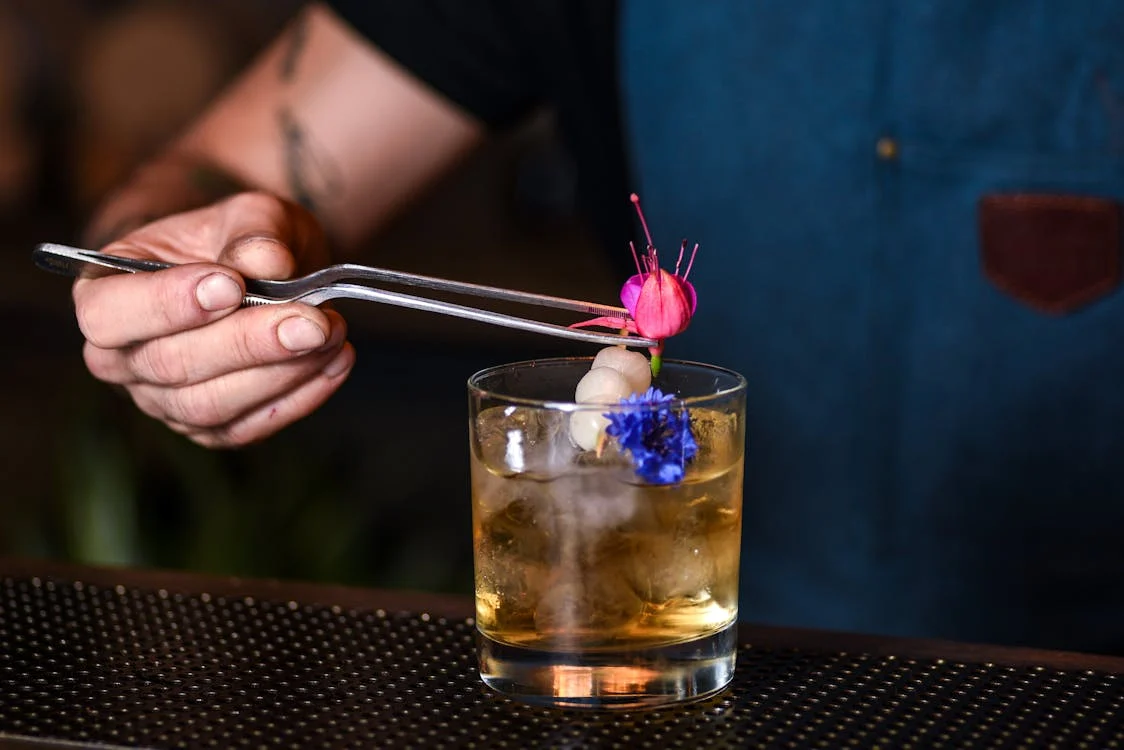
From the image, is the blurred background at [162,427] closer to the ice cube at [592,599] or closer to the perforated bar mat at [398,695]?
the perforated bar mat at [398,695]

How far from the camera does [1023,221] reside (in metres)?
1.25

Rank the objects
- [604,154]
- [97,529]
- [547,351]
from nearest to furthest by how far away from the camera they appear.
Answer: [604,154] → [97,529] → [547,351]

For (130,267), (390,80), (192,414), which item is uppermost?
(390,80)

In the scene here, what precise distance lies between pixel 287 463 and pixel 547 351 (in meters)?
0.48

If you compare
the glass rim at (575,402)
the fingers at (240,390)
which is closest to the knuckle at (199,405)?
the fingers at (240,390)

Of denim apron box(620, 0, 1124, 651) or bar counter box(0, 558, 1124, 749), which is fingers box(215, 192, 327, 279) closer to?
bar counter box(0, 558, 1124, 749)

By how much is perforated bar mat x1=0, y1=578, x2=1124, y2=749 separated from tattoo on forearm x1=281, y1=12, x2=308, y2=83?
29.2 inches

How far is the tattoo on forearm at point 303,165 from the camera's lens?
140 centimetres

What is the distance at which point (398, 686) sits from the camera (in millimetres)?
740

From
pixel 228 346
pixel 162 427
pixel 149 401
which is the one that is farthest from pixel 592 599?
pixel 162 427

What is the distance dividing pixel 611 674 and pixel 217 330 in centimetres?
32

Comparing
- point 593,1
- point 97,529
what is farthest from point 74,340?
point 593,1

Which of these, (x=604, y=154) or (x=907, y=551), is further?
(x=604, y=154)

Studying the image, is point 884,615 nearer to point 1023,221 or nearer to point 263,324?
point 1023,221
